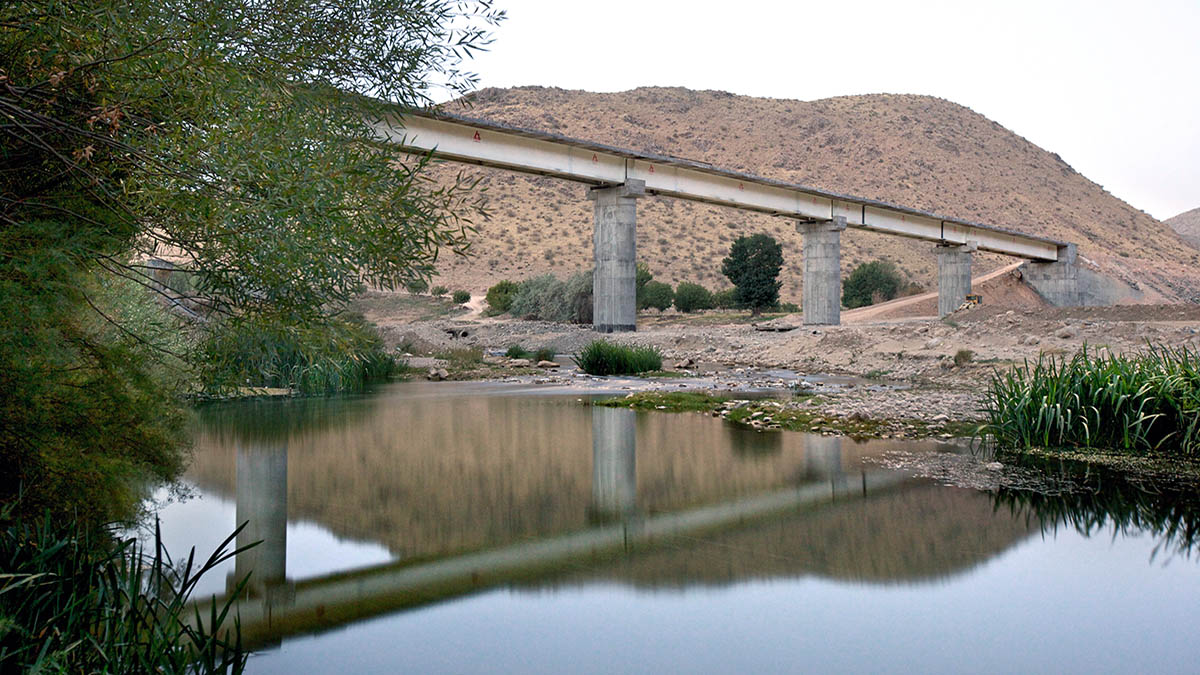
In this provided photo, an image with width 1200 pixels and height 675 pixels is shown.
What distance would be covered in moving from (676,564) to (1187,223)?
158473 millimetres

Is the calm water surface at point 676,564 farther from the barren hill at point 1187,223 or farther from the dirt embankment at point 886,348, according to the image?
the barren hill at point 1187,223

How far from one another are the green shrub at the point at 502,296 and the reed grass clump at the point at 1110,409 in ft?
130

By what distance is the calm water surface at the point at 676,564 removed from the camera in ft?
17.8

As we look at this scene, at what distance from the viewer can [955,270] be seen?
53594mm

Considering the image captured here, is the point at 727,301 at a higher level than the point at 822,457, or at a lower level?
higher

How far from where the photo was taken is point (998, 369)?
19.8 meters

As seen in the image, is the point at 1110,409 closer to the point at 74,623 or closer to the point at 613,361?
the point at 74,623

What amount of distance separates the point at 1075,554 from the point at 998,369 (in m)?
13.2

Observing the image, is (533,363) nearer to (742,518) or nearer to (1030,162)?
(742,518)

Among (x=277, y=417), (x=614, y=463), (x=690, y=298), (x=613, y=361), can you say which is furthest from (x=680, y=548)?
(x=690, y=298)

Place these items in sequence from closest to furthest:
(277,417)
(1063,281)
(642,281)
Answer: (277,417), (642,281), (1063,281)

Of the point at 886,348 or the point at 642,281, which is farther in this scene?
the point at 642,281

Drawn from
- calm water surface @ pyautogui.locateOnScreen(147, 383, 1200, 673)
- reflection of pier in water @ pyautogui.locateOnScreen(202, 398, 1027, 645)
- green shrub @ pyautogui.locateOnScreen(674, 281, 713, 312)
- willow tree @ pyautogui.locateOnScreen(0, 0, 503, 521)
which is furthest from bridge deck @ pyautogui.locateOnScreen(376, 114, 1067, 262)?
willow tree @ pyautogui.locateOnScreen(0, 0, 503, 521)

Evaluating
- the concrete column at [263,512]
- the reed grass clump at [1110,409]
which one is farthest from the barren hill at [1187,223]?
the concrete column at [263,512]
